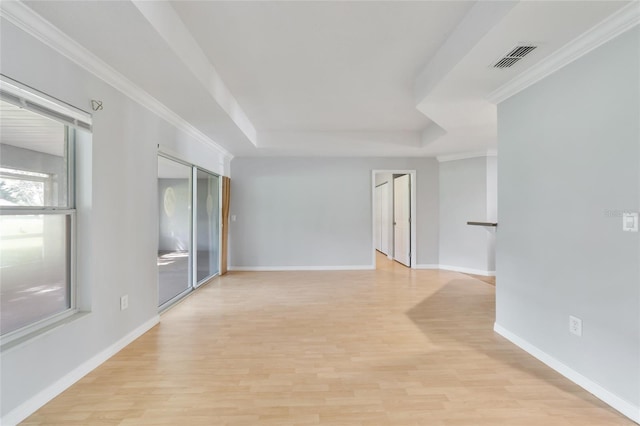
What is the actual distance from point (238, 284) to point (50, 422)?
10.7 feet

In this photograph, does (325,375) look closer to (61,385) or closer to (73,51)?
(61,385)

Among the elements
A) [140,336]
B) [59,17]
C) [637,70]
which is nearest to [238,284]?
[140,336]

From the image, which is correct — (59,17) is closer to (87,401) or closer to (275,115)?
(87,401)

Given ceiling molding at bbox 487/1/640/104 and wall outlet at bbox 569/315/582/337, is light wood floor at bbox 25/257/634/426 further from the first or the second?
ceiling molding at bbox 487/1/640/104

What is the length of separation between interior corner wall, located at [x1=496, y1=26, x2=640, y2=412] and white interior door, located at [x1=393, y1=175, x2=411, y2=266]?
3573 mm

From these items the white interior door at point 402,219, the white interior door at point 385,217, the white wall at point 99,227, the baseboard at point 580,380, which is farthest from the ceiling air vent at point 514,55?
the white interior door at point 385,217

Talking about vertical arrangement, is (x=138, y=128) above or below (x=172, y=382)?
above

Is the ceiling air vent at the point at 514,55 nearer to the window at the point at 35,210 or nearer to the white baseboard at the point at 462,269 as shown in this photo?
the window at the point at 35,210

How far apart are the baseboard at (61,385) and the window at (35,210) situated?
396 mm

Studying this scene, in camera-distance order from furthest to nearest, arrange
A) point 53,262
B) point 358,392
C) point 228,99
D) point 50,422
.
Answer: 1. point 228,99
2. point 53,262
3. point 358,392
4. point 50,422

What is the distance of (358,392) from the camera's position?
6.49 feet

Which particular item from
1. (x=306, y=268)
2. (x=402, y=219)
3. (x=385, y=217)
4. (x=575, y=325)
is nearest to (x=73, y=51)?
(x=575, y=325)

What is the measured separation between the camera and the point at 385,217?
321 inches

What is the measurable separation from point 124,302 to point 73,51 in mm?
2062
